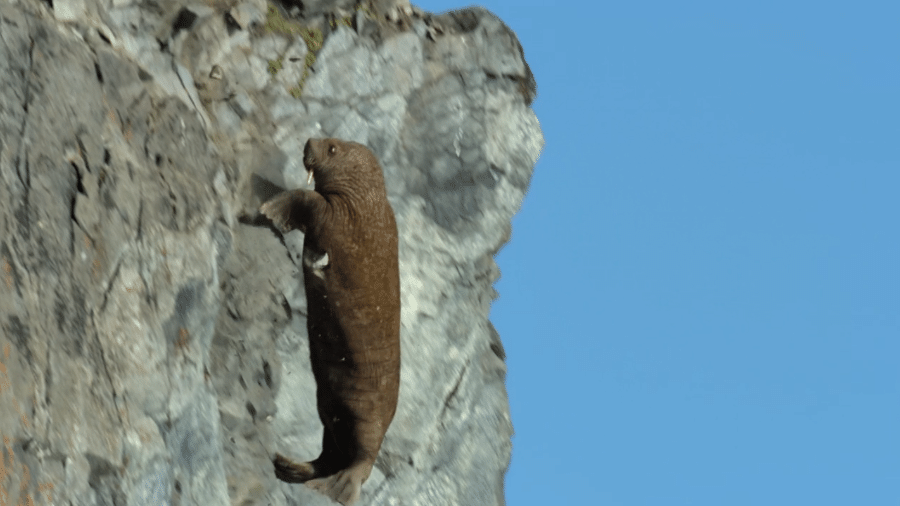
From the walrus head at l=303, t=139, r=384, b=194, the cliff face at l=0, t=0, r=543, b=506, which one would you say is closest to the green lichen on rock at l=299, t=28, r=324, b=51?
the cliff face at l=0, t=0, r=543, b=506

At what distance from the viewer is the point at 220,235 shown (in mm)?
10164

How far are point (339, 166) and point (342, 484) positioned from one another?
2.65m

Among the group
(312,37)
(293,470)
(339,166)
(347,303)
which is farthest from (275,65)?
(293,470)

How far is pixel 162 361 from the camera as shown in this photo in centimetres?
904

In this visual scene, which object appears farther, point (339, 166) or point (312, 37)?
point (312, 37)

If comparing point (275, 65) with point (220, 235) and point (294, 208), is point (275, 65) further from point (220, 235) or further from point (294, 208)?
point (294, 208)

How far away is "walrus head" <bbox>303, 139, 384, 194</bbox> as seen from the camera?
30.6 ft

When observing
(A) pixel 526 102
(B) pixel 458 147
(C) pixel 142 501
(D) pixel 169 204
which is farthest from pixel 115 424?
(A) pixel 526 102

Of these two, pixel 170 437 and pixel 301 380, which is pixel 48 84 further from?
pixel 301 380

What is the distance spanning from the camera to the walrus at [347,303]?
29.6 feet

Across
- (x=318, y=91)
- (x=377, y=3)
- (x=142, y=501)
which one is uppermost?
(x=377, y=3)

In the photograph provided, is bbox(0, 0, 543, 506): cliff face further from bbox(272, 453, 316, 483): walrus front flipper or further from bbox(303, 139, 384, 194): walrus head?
bbox(303, 139, 384, 194): walrus head

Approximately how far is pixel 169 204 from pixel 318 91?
2.62m

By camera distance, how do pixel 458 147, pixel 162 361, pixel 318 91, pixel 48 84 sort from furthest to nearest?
pixel 458 147 < pixel 318 91 < pixel 162 361 < pixel 48 84
